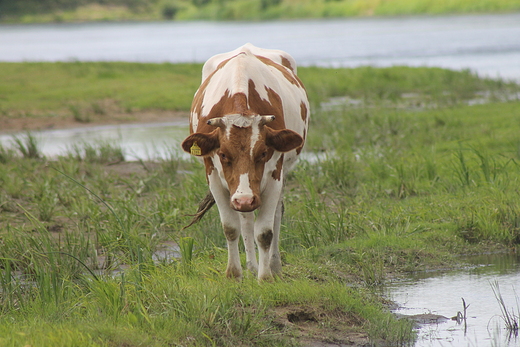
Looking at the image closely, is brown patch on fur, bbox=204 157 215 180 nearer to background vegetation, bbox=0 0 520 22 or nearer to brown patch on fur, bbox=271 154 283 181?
brown patch on fur, bbox=271 154 283 181

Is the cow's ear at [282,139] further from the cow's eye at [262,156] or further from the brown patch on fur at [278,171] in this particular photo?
the brown patch on fur at [278,171]

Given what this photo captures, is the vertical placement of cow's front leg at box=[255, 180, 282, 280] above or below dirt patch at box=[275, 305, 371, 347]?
above

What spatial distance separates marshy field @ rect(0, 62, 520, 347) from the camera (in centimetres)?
482

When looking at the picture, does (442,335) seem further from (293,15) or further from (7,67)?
(293,15)

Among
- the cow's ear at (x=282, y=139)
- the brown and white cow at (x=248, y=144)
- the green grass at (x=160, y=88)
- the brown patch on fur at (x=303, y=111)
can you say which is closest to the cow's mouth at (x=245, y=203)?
the brown and white cow at (x=248, y=144)

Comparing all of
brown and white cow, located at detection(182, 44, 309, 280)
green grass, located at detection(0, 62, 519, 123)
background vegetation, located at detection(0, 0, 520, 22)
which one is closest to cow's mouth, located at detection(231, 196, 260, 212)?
brown and white cow, located at detection(182, 44, 309, 280)

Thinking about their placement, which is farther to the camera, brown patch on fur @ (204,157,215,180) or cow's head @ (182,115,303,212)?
brown patch on fur @ (204,157,215,180)

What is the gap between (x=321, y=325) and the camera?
5.04 metres

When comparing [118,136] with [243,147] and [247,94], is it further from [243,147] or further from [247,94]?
[243,147]

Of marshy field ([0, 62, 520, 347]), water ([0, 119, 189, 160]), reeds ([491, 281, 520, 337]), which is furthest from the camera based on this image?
water ([0, 119, 189, 160])

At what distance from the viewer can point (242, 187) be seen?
5078mm

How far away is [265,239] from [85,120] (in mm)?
14151

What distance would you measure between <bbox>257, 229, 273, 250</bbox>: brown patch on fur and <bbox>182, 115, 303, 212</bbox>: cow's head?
1.62 feet

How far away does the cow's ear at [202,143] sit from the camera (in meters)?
5.25
